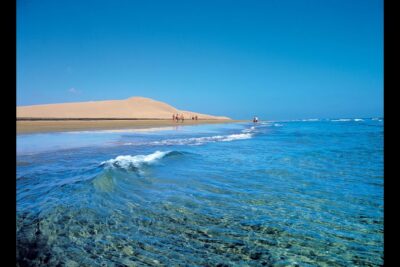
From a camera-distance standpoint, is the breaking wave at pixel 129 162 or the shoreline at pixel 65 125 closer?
the breaking wave at pixel 129 162

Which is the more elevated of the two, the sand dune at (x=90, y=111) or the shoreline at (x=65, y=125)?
the sand dune at (x=90, y=111)

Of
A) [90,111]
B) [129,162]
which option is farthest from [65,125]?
[90,111]

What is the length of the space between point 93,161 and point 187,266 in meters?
6.61

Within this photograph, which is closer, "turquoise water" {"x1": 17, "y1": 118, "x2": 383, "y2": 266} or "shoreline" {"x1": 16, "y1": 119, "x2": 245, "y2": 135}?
"turquoise water" {"x1": 17, "y1": 118, "x2": 383, "y2": 266}

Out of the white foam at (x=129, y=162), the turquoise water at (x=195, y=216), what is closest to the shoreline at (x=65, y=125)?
the white foam at (x=129, y=162)

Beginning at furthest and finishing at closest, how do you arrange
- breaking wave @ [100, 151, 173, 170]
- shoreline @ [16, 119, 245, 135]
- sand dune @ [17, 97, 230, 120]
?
sand dune @ [17, 97, 230, 120] → shoreline @ [16, 119, 245, 135] → breaking wave @ [100, 151, 173, 170]

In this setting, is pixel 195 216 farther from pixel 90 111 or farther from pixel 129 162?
pixel 90 111

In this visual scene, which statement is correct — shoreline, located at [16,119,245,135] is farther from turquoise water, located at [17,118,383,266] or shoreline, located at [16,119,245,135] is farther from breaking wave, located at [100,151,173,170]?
turquoise water, located at [17,118,383,266]

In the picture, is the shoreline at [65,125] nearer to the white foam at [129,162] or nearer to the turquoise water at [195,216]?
the white foam at [129,162]

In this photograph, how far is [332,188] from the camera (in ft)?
19.2

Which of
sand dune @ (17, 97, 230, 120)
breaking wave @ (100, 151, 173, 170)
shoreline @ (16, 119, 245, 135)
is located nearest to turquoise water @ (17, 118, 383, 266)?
breaking wave @ (100, 151, 173, 170)
